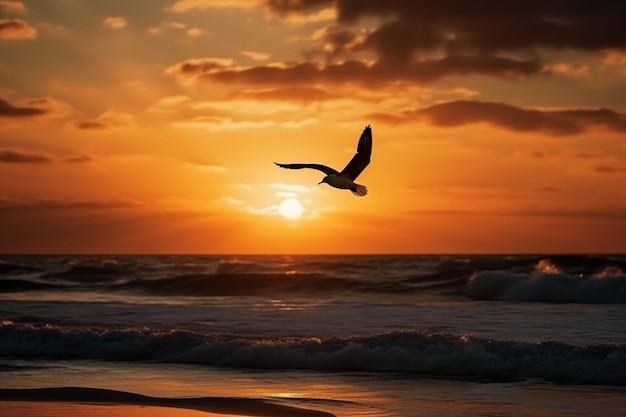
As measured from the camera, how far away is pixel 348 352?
17.0 m

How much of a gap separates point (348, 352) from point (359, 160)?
14.8ft

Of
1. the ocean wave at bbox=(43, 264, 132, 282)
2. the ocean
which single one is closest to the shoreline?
the ocean

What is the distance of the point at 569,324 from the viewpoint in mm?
22141

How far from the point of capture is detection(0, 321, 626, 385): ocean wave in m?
15.6

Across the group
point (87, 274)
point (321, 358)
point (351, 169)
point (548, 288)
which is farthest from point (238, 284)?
point (351, 169)

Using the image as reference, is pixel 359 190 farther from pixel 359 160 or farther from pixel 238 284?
pixel 238 284

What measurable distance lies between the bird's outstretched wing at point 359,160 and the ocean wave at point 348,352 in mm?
4243

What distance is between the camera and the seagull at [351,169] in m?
13.9

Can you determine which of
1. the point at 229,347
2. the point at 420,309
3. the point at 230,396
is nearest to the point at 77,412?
the point at 230,396

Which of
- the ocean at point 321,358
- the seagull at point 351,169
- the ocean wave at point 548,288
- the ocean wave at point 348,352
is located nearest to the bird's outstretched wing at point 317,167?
the seagull at point 351,169

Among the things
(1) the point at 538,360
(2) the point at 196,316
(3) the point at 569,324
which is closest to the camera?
(1) the point at 538,360

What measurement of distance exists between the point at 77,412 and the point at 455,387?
597cm

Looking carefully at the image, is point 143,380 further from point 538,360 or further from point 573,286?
point 573,286

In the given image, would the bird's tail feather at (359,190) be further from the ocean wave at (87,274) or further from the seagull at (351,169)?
the ocean wave at (87,274)
